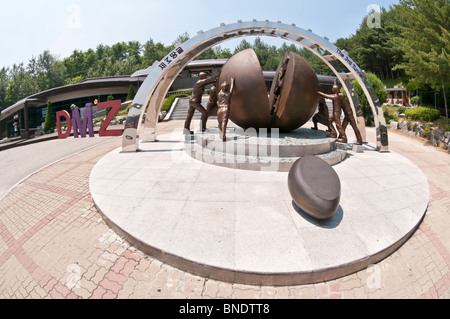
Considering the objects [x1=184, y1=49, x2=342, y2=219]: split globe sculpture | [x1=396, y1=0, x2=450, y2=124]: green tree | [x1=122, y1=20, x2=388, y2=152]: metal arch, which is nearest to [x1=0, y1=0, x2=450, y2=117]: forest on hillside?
[x1=396, y1=0, x2=450, y2=124]: green tree

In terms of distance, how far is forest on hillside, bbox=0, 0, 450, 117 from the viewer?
1472cm

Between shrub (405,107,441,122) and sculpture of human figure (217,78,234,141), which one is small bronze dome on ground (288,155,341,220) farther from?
shrub (405,107,441,122)

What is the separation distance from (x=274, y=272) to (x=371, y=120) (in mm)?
23099

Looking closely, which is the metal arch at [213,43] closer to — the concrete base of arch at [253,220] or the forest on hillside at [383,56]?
the concrete base of arch at [253,220]

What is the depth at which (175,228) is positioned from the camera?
13.9 feet

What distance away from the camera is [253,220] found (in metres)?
4.45

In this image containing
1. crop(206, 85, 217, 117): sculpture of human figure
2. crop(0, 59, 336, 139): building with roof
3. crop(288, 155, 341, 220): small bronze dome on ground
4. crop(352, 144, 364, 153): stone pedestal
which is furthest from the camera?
crop(0, 59, 336, 139): building with roof

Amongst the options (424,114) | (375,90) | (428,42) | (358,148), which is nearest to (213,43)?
(358,148)

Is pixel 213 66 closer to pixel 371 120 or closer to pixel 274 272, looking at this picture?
pixel 371 120

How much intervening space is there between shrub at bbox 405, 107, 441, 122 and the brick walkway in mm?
17121

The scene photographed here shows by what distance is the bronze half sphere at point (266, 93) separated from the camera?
25.4ft

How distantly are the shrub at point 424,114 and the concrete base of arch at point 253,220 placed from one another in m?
15.6

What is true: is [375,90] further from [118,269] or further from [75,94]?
[75,94]

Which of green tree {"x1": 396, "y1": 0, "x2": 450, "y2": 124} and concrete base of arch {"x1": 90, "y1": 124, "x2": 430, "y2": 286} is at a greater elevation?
green tree {"x1": 396, "y1": 0, "x2": 450, "y2": 124}
